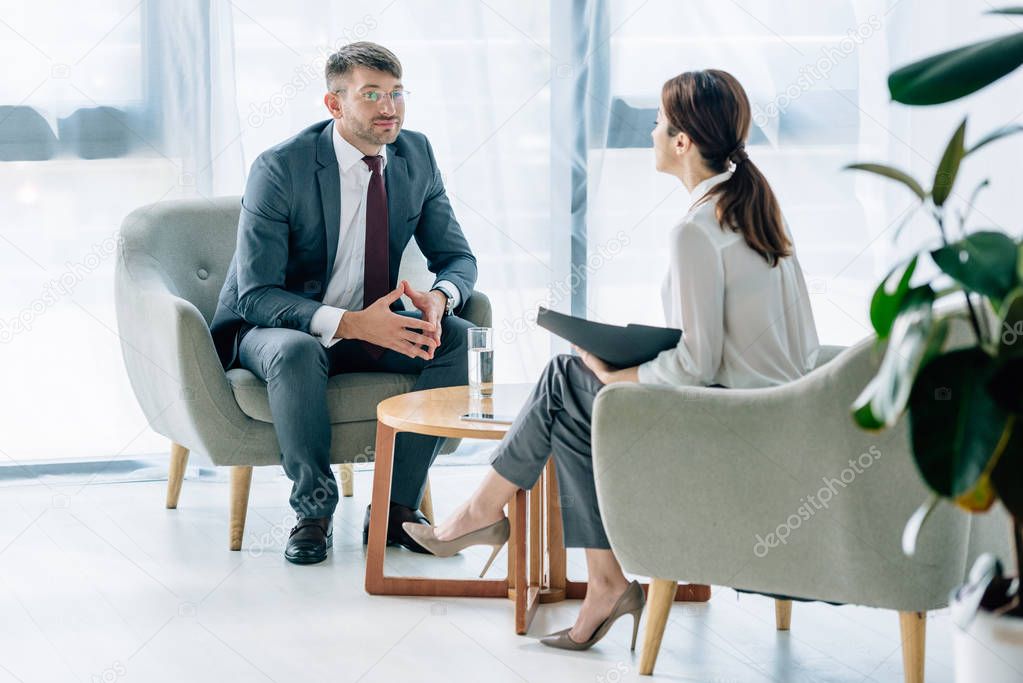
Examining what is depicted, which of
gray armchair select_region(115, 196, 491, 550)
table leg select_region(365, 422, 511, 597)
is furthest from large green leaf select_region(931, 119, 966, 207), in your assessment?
gray armchair select_region(115, 196, 491, 550)

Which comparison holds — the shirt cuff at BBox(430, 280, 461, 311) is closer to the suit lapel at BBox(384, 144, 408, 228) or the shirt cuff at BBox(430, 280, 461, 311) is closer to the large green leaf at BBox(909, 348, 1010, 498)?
the suit lapel at BBox(384, 144, 408, 228)

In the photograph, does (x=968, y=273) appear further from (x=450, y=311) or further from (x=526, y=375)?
(x=526, y=375)

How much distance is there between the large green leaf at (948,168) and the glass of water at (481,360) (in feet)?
4.41

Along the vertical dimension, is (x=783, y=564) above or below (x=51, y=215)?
below

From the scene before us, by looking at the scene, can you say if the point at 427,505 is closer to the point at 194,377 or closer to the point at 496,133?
the point at 194,377

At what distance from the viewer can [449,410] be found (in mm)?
2557

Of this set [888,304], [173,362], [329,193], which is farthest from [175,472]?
[888,304]

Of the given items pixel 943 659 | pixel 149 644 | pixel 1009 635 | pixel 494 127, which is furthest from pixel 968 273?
pixel 494 127

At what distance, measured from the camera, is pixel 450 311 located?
3127 millimetres

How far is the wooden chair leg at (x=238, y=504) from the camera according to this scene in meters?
2.98

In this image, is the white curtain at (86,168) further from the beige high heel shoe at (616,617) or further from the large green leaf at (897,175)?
the large green leaf at (897,175)

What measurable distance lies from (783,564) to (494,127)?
7.56ft

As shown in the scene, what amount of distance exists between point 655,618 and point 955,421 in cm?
99

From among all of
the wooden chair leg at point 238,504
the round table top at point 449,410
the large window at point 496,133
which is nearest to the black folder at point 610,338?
the round table top at point 449,410
